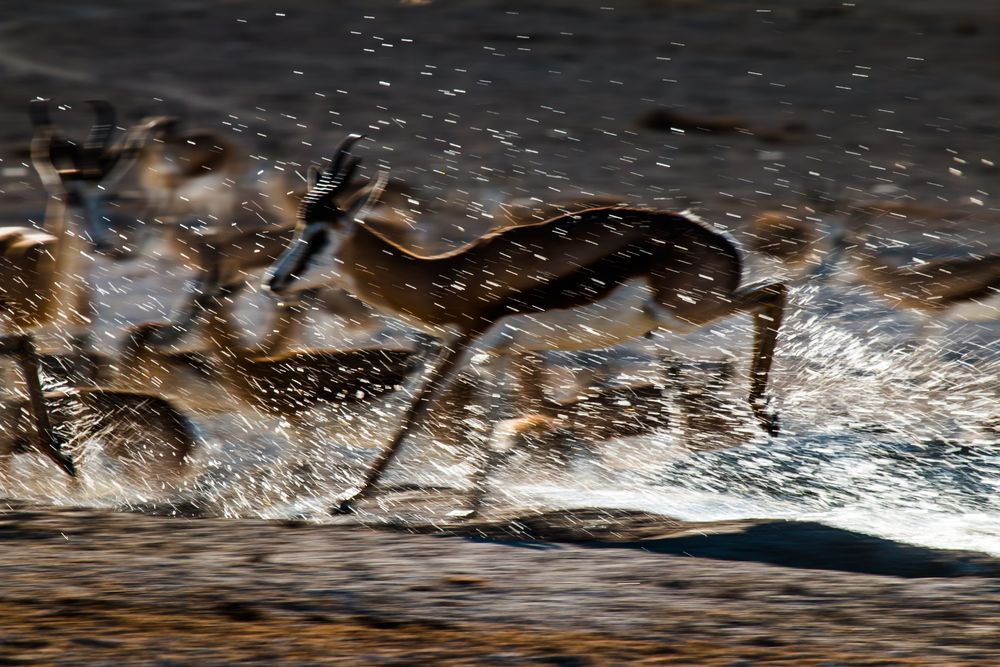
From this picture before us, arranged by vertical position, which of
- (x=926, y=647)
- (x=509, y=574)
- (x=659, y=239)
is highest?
(x=659, y=239)

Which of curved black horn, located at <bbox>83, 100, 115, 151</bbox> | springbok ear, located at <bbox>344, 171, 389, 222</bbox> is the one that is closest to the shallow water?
springbok ear, located at <bbox>344, 171, 389, 222</bbox>

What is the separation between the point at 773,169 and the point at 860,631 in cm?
910

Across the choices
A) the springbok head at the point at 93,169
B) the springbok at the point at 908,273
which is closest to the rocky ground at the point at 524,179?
the springbok head at the point at 93,169

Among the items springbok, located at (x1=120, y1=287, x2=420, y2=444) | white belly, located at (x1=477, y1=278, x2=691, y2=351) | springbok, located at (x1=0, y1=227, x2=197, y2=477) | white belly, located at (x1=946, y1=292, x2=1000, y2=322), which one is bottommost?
springbok, located at (x1=0, y1=227, x2=197, y2=477)

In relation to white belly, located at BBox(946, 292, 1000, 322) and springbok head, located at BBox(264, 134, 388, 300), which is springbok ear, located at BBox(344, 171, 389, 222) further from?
white belly, located at BBox(946, 292, 1000, 322)

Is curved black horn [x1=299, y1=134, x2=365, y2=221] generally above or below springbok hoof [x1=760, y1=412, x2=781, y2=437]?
above

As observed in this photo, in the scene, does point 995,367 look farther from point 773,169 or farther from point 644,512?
point 773,169

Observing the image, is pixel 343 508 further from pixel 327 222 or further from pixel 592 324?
pixel 592 324

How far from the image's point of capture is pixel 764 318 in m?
4.21

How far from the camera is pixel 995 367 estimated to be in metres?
5.08

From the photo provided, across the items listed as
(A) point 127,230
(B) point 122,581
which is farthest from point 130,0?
(B) point 122,581

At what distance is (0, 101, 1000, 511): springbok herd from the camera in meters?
3.89

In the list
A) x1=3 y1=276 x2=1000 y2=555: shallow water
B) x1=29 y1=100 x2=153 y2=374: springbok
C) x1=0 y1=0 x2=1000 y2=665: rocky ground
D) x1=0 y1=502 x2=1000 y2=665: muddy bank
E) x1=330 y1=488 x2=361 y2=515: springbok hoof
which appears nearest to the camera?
x1=0 y1=502 x2=1000 y2=665: muddy bank

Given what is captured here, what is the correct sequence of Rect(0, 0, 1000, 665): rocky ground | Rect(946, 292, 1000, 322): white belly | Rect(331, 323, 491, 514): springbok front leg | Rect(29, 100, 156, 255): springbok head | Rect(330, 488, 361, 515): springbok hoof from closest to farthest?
Rect(0, 0, 1000, 665): rocky ground
Rect(330, 488, 361, 515): springbok hoof
Rect(331, 323, 491, 514): springbok front leg
Rect(29, 100, 156, 255): springbok head
Rect(946, 292, 1000, 322): white belly
